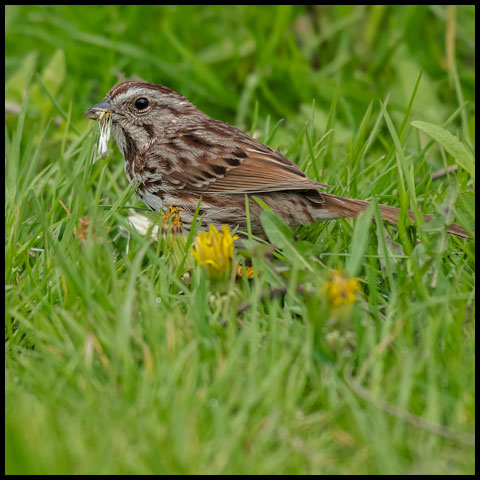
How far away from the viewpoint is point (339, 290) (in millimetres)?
2844

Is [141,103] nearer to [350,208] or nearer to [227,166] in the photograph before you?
[227,166]

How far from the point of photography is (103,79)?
579cm

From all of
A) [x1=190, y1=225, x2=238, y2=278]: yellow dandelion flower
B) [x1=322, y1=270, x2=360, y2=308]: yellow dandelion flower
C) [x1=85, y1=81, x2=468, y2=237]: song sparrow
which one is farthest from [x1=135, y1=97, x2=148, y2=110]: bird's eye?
[x1=322, y1=270, x2=360, y2=308]: yellow dandelion flower

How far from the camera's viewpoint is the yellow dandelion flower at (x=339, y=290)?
2820 mm

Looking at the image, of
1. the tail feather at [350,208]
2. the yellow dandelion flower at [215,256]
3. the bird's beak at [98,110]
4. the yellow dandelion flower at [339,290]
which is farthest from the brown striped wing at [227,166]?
the yellow dandelion flower at [339,290]

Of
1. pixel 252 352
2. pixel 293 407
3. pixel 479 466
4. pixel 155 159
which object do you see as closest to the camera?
pixel 479 466

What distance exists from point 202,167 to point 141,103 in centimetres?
57

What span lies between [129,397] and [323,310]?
73cm

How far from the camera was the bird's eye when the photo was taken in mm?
4293

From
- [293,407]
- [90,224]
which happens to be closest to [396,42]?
[90,224]

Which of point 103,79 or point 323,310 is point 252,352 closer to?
point 323,310

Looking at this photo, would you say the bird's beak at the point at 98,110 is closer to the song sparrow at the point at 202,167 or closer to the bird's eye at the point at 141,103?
the song sparrow at the point at 202,167

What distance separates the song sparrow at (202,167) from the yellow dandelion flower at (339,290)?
0.73m

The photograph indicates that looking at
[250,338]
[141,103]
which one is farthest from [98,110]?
[250,338]
